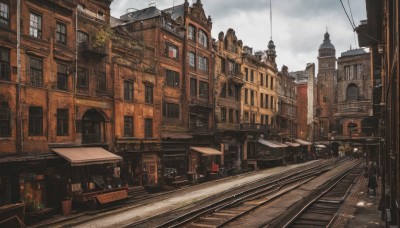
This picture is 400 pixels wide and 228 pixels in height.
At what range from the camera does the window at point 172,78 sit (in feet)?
113

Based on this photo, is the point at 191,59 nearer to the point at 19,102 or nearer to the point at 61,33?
the point at 61,33

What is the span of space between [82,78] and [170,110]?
11173 mm

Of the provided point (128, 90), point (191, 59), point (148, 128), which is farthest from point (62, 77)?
point (191, 59)

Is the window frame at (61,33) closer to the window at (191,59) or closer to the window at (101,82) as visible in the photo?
the window at (101,82)

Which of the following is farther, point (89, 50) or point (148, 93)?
point (148, 93)

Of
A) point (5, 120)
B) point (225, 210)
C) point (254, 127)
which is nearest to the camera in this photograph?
point (5, 120)

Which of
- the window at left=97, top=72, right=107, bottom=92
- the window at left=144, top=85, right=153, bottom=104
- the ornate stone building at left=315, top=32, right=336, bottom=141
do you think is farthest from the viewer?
the ornate stone building at left=315, top=32, right=336, bottom=141

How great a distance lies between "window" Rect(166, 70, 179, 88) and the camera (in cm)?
3441

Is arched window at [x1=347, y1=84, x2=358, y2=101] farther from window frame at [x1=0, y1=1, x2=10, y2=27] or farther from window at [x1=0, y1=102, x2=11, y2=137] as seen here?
window at [x1=0, y1=102, x2=11, y2=137]

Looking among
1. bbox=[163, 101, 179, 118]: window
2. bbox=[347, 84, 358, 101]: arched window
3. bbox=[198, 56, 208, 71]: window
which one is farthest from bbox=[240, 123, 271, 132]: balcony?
bbox=[347, 84, 358, 101]: arched window

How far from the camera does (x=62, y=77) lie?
23.4m

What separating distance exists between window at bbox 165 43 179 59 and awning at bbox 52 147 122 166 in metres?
12.9

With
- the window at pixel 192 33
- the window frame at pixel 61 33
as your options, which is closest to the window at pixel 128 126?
the window frame at pixel 61 33

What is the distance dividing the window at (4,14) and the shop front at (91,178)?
7.58 meters
